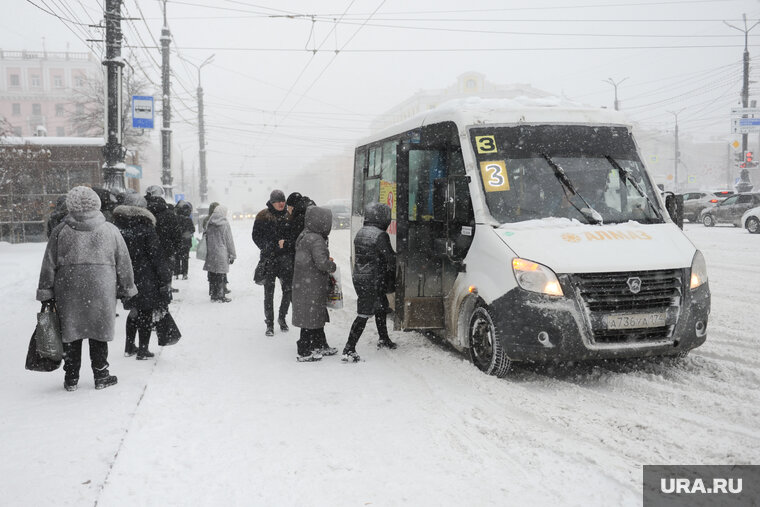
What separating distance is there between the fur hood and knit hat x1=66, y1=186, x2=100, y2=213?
1043 millimetres

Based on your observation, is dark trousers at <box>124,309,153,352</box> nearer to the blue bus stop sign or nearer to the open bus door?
the open bus door

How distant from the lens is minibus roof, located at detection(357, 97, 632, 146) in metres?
6.46

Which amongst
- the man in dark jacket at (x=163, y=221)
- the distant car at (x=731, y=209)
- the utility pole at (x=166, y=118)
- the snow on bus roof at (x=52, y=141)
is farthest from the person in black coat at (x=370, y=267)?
the distant car at (x=731, y=209)

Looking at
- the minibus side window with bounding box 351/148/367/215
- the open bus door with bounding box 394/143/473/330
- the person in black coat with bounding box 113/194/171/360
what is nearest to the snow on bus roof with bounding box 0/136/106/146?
the minibus side window with bounding box 351/148/367/215

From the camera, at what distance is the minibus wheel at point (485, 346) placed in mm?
5680

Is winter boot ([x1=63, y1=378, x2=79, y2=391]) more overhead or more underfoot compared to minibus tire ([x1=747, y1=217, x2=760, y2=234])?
more underfoot

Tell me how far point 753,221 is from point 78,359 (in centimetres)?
2231

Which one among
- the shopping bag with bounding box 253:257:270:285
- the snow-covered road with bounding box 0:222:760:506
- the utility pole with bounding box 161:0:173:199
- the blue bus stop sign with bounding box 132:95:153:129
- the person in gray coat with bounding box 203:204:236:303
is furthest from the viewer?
the utility pole with bounding box 161:0:173:199

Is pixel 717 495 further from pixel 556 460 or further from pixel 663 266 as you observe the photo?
pixel 663 266

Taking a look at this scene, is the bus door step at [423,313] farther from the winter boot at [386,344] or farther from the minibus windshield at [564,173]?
the minibus windshield at [564,173]

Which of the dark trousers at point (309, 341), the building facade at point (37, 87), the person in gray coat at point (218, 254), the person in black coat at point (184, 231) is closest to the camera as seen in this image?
the dark trousers at point (309, 341)

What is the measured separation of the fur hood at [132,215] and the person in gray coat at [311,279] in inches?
62.2

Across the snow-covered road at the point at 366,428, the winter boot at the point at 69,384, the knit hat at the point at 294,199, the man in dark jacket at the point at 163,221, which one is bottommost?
the snow-covered road at the point at 366,428

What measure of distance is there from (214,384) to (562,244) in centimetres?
343
